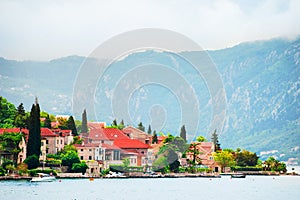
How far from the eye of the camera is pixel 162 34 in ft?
388

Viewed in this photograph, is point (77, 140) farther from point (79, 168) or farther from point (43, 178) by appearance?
point (43, 178)

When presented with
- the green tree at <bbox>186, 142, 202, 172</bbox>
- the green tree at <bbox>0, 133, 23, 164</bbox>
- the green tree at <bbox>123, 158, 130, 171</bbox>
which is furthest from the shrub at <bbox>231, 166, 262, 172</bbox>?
the green tree at <bbox>0, 133, 23, 164</bbox>

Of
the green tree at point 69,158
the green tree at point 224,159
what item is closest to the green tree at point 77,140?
the green tree at point 69,158

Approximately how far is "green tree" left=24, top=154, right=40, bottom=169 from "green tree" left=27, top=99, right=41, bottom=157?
644mm

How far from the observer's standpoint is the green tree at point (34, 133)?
93.3m

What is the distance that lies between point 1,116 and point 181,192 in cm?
5143

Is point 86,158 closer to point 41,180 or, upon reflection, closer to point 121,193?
point 41,180

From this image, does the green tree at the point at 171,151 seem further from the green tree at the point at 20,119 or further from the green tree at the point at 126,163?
the green tree at the point at 20,119

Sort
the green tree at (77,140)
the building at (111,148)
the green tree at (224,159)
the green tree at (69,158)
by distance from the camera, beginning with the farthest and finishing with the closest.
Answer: the green tree at (224,159) < the green tree at (77,140) < the building at (111,148) < the green tree at (69,158)

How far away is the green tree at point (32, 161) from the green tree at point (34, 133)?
2.11 ft

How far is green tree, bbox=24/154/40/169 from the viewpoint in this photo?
306 feet

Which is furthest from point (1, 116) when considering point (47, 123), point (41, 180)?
point (41, 180)

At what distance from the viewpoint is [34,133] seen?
93.4m

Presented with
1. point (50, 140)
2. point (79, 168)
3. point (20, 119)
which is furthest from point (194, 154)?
point (20, 119)
